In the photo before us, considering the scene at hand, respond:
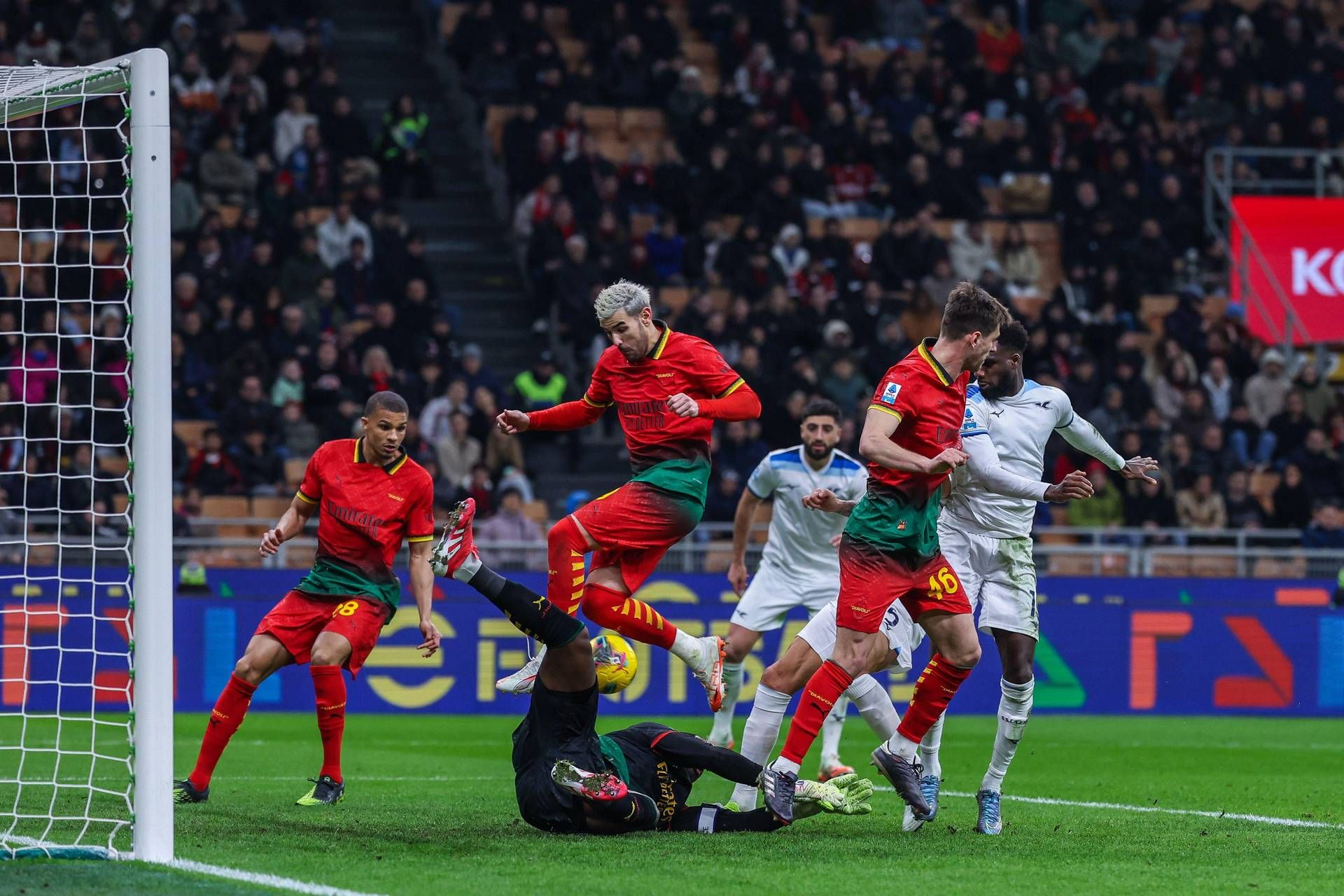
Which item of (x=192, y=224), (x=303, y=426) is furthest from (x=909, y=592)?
(x=192, y=224)

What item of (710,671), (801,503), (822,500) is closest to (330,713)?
(710,671)

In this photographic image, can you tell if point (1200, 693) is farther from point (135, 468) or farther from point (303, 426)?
point (135, 468)

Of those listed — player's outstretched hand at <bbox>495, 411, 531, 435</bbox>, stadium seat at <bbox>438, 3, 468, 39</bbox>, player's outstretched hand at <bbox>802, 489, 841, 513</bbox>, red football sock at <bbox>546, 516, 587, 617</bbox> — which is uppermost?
stadium seat at <bbox>438, 3, 468, 39</bbox>

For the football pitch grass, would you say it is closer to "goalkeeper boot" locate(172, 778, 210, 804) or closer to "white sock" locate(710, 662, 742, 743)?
"goalkeeper boot" locate(172, 778, 210, 804)

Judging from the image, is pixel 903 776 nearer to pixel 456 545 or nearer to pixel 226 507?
pixel 456 545

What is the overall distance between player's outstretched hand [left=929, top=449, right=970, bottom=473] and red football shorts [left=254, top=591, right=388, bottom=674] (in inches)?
133

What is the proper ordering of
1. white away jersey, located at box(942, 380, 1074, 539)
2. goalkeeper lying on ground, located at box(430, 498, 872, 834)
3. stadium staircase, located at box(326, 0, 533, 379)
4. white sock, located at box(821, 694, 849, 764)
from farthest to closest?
stadium staircase, located at box(326, 0, 533, 379) → white sock, located at box(821, 694, 849, 764) → white away jersey, located at box(942, 380, 1074, 539) → goalkeeper lying on ground, located at box(430, 498, 872, 834)

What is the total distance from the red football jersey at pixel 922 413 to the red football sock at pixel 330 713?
3.27 metres

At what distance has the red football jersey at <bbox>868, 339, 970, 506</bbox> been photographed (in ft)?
27.7

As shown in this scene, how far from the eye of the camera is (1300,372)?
23.5 meters

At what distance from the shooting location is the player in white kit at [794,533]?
12.1 meters

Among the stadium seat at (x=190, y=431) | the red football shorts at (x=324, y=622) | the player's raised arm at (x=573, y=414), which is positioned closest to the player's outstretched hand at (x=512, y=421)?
the player's raised arm at (x=573, y=414)

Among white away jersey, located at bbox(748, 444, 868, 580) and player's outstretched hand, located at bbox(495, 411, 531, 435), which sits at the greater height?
player's outstretched hand, located at bbox(495, 411, 531, 435)

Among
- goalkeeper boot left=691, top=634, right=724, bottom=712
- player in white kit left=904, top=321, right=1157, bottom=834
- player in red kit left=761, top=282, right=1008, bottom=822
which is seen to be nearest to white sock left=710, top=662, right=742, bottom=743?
goalkeeper boot left=691, top=634, right=724, bottom=712
